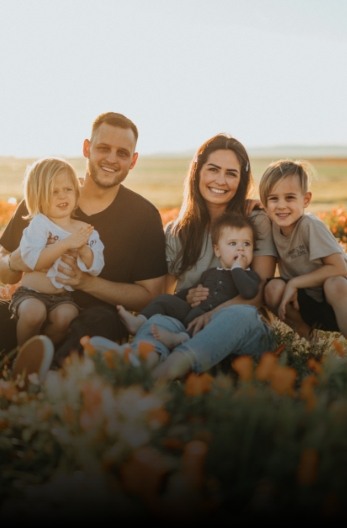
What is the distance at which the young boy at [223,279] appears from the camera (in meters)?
5.00

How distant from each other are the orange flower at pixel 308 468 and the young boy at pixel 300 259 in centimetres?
273

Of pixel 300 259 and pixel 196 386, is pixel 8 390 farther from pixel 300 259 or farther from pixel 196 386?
pixel 300 259

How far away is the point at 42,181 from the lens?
16.4 feet

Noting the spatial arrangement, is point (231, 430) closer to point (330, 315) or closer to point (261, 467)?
point (261, 467)

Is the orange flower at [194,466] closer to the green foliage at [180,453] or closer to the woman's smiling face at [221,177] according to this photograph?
the green foliage at [180,453]

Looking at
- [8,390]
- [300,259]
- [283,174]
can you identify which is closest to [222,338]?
[300,259]

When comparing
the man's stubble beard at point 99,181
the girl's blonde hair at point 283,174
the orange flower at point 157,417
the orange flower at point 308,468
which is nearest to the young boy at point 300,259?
the girl's blonde hair at point 283,174

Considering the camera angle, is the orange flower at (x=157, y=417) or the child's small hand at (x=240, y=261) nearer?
the orange flower at (x=157, y=417)

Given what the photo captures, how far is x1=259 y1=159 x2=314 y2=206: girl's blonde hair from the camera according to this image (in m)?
5.27

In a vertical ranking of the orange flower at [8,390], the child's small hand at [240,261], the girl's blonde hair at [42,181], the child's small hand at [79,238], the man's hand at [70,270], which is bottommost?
the orange flower at [8,390]

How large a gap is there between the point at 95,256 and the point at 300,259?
155cm

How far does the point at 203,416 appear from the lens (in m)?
3.24

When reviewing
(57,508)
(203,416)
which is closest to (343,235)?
(203,416)

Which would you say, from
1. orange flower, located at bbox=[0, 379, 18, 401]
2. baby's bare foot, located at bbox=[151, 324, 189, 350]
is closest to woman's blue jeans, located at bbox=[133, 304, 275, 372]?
baby's bare foot, located at bbox=[151, 324, 189, 350]
